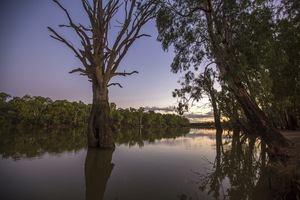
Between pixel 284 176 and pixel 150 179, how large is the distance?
11.8 feet

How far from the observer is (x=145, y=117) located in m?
105

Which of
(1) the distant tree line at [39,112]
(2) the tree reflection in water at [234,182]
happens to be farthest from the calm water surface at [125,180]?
(1) the distant tree line at [39,112]

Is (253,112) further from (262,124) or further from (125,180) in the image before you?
(125,180)

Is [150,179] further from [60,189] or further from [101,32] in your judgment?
[101,32]

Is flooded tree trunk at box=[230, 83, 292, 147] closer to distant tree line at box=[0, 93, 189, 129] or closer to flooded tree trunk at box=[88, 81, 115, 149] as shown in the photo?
flooded tree trunk at box=[88, 81, 115, 149]

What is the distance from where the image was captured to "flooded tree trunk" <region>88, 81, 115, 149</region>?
1410 centimetres

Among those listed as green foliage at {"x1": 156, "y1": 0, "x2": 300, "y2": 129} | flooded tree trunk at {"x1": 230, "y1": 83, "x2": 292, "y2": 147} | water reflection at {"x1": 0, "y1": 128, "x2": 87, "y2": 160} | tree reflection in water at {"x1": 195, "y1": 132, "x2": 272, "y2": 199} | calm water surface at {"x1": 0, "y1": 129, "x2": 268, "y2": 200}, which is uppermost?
green foliage at {"x1": 156, "y1": 0, "x2": 300, "y2": 129}

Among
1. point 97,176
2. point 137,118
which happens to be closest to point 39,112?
point 137,118

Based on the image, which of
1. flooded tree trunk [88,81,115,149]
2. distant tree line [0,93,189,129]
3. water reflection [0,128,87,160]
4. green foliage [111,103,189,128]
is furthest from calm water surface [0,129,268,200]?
green foliage [111,103,189,128]

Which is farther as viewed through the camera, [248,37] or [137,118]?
[137,118]

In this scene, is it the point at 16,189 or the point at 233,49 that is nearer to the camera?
the point at 16,189

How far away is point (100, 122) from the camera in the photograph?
14305 millimetres

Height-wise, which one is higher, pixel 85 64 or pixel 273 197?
pixel 85 64

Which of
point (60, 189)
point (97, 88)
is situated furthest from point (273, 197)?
point (97, 88)
